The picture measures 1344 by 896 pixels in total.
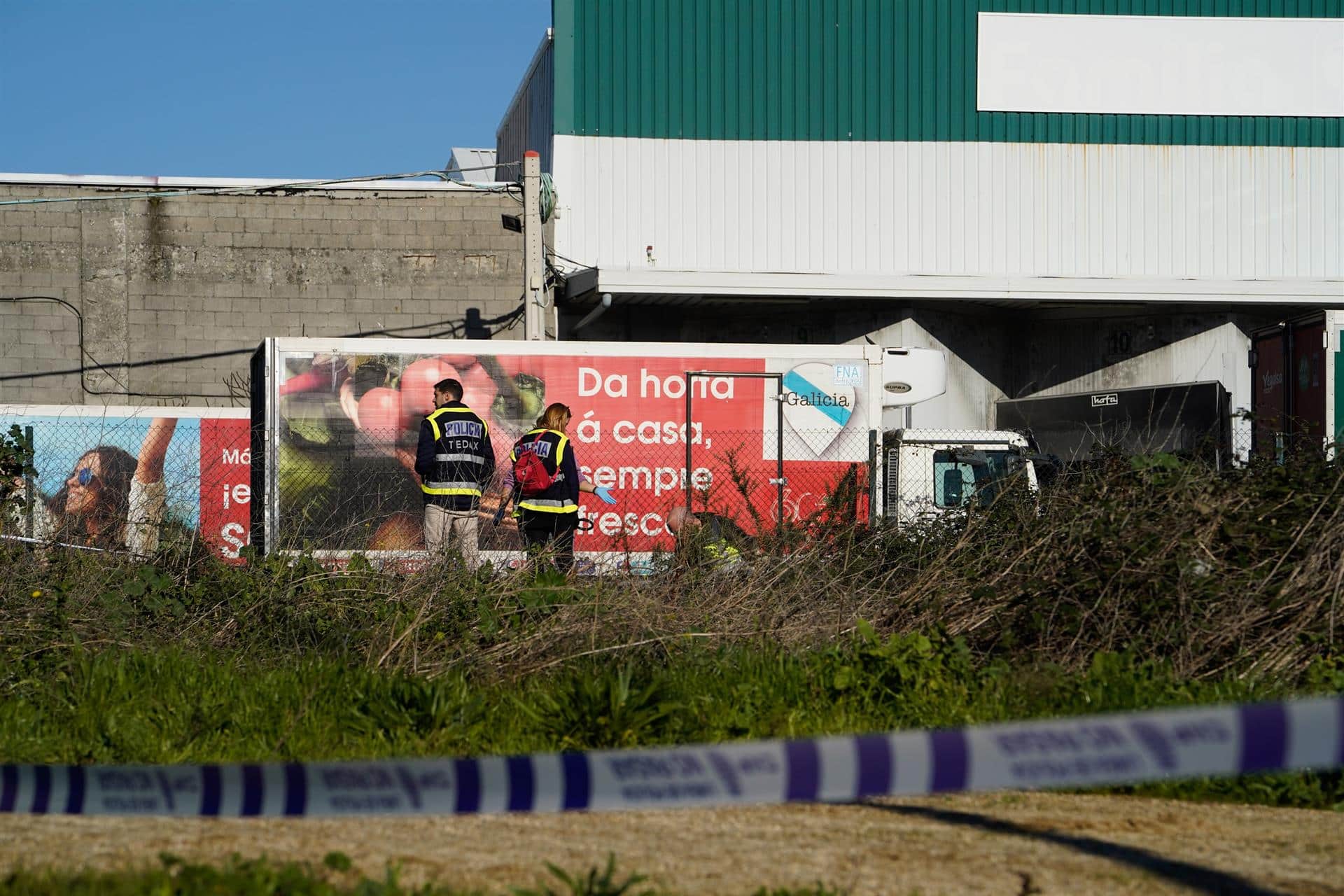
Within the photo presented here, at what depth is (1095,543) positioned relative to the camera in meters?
7.79

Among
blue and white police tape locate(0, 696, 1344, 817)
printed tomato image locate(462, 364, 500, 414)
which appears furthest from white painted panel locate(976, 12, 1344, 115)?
blue and white police tape locate(0, 696, 1344, 817)

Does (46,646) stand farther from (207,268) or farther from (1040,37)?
(1040,37)

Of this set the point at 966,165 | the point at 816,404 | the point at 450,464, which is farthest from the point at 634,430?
the point at 966,165

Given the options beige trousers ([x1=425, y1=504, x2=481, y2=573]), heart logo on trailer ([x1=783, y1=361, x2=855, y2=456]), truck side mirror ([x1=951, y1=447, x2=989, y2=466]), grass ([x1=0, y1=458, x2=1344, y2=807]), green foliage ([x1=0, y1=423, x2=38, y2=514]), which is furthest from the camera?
heart logo on trailer ([x1=783, y1=361, x2=855, y2=456])

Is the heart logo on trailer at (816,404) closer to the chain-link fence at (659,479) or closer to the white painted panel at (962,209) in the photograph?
the chain-link fence at (659,479)

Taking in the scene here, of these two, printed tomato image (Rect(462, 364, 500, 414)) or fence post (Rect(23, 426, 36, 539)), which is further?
printed tomato image (Rect(462, 364, 500, 414))

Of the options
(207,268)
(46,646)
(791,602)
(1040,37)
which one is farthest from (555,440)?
(1040,37)

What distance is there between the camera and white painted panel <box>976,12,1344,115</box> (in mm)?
22953

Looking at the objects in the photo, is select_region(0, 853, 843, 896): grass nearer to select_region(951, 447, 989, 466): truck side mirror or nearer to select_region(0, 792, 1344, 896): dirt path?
select_region(0, 792, 1344, 896): dirt path

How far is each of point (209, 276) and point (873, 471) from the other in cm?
1151

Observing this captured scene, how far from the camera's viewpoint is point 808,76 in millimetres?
22766

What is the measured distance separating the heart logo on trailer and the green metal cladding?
1022 cm

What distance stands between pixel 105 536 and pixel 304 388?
344 centimetres

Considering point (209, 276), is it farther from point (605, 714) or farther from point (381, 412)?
point (605, 714)
